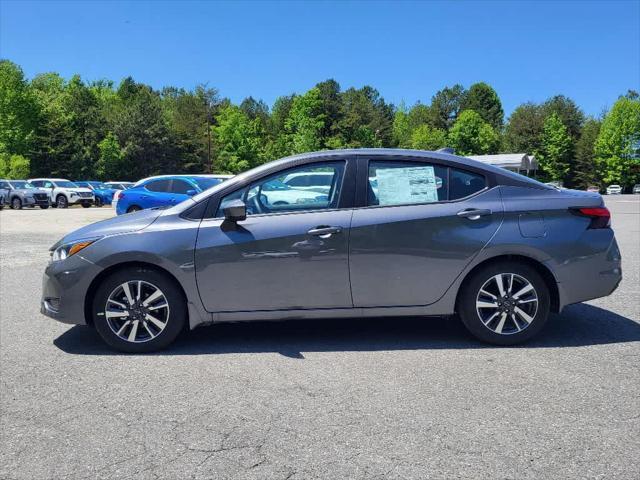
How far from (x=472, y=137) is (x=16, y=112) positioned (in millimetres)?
61831

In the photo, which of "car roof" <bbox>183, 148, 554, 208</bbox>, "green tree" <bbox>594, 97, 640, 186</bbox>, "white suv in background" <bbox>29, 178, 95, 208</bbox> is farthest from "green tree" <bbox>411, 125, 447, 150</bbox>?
"car roof" <bbox>183, 148, 554, 208</bbox>

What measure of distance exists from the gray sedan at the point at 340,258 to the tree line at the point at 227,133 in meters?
52.8

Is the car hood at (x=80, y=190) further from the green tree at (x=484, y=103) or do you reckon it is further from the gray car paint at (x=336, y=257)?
the green tree at (x=484, y=103)

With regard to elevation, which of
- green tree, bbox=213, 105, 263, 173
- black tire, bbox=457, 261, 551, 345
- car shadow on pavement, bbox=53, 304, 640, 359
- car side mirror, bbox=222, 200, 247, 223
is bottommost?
car shadow on pavement, bbox=53, 304, 640, 359

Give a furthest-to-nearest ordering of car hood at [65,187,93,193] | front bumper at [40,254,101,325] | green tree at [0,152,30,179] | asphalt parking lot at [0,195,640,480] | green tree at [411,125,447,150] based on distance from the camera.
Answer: green tree at [411,125,447,150] → green tree at [0,152,30,179] → car hood at [65,187,93,193] → front bumper at [40,254,101,325] → asphalt parking lot at [0,195,640,480]

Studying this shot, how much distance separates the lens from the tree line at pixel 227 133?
58469 millimetres

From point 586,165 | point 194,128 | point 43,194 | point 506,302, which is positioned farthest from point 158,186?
point 586,165

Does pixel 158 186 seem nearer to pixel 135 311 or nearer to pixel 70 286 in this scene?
pixel 70 286

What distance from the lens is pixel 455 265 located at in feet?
14.6

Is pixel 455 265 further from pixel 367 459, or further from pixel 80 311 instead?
pixel 80 311

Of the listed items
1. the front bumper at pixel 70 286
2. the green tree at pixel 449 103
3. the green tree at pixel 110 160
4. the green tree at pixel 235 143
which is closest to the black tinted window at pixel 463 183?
the front bumper at pixel 70 286

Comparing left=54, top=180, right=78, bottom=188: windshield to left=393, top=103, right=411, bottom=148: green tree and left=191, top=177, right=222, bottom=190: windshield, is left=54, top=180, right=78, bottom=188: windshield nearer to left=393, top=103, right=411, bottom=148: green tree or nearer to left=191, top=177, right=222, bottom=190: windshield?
left=191, top=177, right=222, bottom=190: windshield

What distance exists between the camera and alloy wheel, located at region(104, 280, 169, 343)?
442cm

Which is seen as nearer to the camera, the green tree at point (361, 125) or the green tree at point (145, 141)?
the green tree at point (145, 141)
